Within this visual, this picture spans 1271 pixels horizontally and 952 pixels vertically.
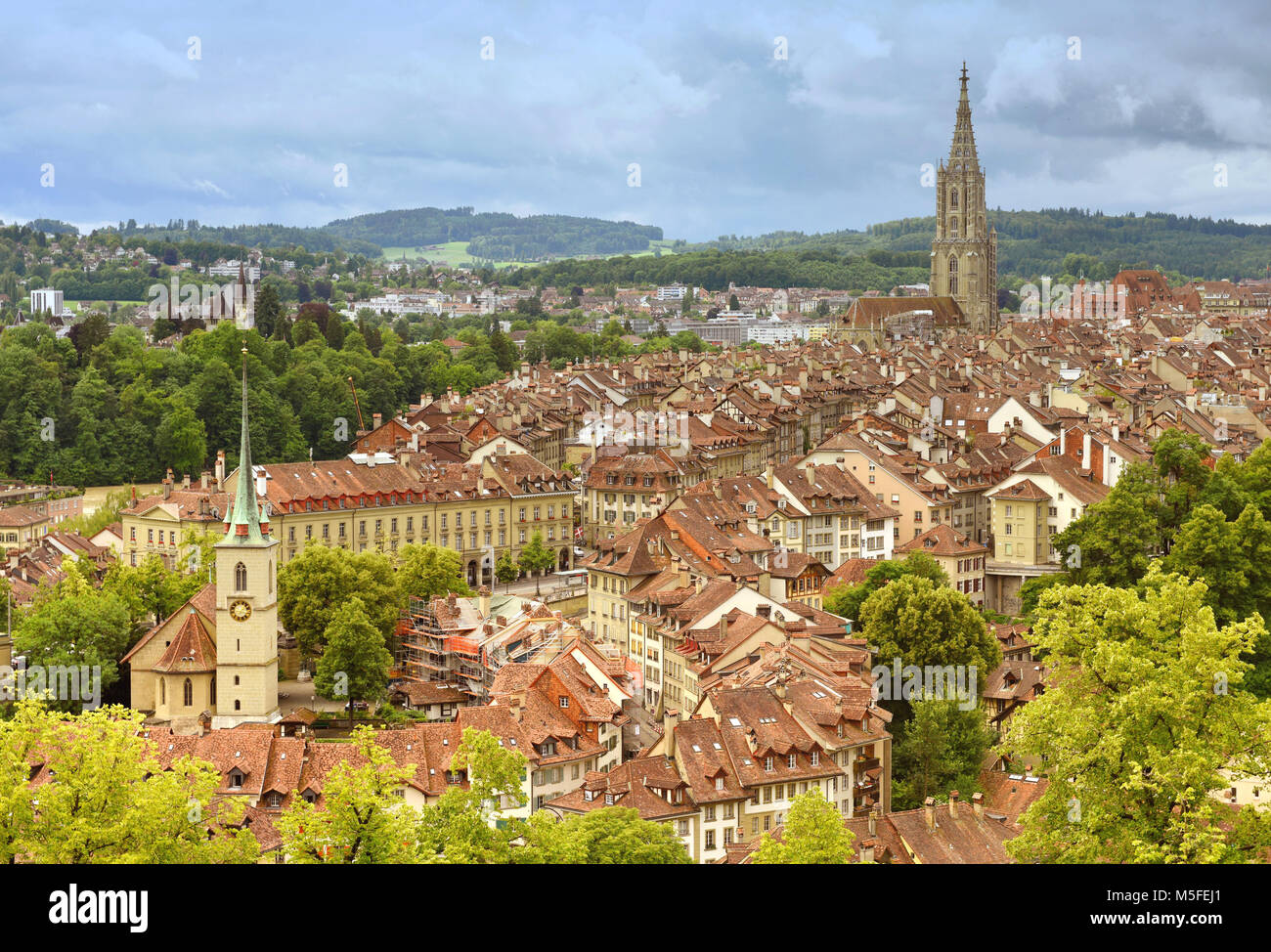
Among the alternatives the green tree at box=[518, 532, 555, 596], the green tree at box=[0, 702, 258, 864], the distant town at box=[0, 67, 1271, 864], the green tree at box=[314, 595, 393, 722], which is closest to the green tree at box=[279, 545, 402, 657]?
the distant town at box=[0, 67, 1271, 864]

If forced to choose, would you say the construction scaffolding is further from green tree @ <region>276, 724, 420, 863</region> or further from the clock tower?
green tree @ <region>276, 724, 420, 863</region>

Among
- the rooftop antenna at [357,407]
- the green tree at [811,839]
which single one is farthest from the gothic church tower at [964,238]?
the green tree at [811,839]

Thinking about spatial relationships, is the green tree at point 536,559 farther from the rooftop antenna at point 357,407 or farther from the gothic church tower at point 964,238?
the gothic church tower at point 964,238

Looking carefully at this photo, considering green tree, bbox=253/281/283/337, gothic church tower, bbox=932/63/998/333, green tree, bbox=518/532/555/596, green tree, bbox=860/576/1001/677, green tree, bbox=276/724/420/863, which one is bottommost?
green tree, bbox=518/532/555/596

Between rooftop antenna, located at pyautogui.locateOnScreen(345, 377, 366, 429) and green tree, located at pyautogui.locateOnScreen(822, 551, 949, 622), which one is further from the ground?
rooftop antenna, located at pyautogui.locateOnScreen(345, 377, 366, 429)

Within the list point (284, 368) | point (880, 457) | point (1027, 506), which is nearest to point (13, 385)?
point (284, 368)

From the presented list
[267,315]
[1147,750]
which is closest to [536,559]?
[1147,750]
